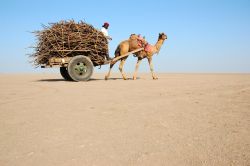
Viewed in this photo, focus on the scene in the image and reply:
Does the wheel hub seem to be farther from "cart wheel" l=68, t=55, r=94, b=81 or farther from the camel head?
the camel head

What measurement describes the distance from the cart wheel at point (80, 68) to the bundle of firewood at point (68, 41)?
0.39 m

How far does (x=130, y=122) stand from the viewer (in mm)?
4371

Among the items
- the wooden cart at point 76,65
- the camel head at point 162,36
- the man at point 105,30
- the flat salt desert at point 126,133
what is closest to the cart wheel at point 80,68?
the wooden cart at point 76,65

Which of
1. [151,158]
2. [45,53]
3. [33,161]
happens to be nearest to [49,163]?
[33,161]

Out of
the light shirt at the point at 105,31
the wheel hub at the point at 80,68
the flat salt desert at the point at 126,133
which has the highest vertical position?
the light shirt at the point at 105,31

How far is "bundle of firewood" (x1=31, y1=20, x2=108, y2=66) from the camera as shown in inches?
482

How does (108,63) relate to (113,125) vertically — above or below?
above

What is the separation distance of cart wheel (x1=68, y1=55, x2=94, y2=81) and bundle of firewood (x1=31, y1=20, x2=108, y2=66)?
388 mm

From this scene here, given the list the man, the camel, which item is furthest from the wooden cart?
the camel

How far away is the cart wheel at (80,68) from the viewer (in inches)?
480

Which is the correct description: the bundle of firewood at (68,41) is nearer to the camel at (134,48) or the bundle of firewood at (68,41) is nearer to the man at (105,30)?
the man at (105,30)

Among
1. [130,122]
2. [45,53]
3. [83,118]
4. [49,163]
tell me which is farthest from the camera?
[45,53]

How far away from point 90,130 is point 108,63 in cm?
945

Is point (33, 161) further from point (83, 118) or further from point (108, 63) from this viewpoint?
point (108, 63)
